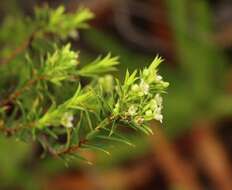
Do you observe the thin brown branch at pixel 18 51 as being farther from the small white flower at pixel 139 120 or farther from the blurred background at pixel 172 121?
the blurred background at pixel 172 121

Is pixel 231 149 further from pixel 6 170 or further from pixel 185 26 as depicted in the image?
pixel 6 170

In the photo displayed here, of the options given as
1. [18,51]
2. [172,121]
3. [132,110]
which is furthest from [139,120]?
[172,121]

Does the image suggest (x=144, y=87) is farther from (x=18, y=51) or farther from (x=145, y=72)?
(x=18, y=51)

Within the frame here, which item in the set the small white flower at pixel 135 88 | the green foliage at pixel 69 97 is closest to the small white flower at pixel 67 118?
the green foliage at pixel 69 97

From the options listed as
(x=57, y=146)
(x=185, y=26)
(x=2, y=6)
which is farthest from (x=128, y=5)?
(x=57, y=146)

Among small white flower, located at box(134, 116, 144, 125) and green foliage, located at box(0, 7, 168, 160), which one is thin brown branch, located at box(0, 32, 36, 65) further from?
small white flower, located at box(134, 116, 144, 125)

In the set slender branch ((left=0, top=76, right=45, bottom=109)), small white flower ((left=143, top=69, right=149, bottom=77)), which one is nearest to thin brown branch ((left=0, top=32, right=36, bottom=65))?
slender branch ((left=0, top=76, right=45, bottom=109))
